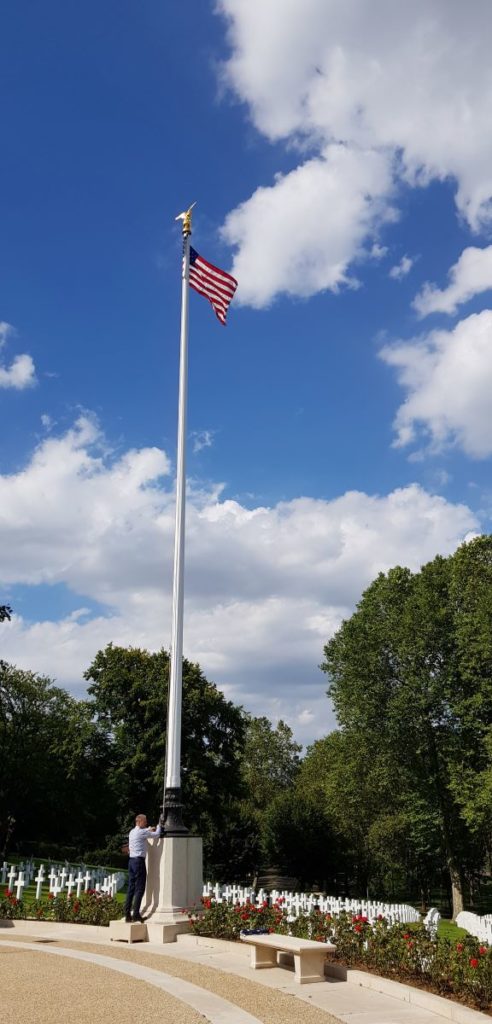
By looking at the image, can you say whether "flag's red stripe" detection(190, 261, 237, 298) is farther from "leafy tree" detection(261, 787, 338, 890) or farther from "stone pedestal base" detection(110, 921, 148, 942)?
"leafy tree" detection(261, 787, 338, 890)

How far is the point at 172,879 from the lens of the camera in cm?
1289

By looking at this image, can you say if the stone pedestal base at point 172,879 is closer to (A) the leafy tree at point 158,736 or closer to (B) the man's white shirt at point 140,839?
(B) the man's white shirt at point 140,839

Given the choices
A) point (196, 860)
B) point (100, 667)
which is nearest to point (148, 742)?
point (100, 667)

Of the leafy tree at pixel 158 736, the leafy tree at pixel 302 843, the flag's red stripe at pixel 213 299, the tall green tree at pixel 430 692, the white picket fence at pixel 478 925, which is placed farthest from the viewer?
the leafy tree at pixel 302 843

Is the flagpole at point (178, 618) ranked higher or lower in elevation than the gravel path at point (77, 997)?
higher

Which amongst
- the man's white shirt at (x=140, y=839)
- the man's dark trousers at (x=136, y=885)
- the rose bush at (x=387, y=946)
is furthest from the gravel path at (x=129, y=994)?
the man's white shirt at (x=140, y=839)

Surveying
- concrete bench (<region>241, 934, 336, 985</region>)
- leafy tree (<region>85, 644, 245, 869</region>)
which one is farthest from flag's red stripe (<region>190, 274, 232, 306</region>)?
leafy tree (<region>85, 644, 245, 869</region>)

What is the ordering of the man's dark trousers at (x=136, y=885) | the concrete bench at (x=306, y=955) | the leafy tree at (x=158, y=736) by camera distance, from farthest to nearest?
the leafy tree at (x=158, y=736) → the man's dark trousers at (x=136, y=885) → the concrete bench at (x=306, y=955)

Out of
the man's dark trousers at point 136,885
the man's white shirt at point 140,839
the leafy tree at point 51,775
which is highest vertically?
the leafy tree at point 51,775

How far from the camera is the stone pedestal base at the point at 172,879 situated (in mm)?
12648

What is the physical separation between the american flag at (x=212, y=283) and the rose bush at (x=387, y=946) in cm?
1201

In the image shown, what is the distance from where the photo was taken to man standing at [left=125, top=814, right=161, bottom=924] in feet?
41.9

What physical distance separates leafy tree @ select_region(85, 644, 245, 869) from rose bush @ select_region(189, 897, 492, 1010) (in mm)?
25908

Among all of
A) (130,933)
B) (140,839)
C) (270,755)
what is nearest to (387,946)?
(130,933)
